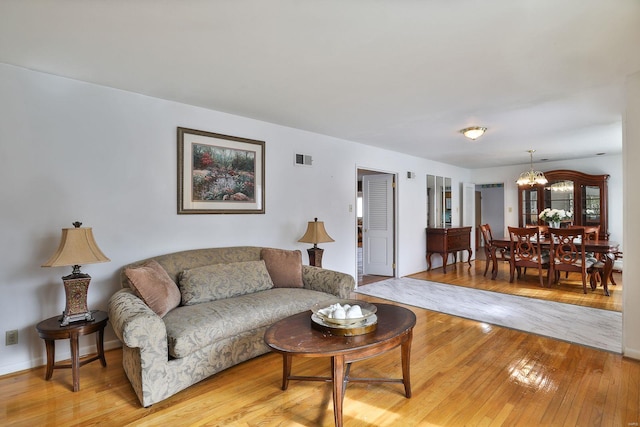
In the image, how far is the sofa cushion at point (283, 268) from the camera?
3.38m

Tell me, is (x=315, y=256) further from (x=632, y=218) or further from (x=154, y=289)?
(x=632, y=218)

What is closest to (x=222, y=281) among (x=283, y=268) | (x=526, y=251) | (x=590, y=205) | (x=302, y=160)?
(x=283, y=268)

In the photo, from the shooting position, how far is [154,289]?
2445mm

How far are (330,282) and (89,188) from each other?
230cm

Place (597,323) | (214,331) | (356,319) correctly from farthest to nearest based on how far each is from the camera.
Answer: (597,323) < (214,331) < (356,319)

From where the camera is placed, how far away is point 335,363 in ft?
5.72

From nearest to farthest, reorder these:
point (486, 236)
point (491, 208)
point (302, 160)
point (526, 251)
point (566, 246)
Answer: point (302, 160) → point (566, 246) → point (526, 251) → point (486, 236) → point (491, 208)

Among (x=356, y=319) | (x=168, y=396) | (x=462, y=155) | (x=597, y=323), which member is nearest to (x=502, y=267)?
(x=462, y=155)

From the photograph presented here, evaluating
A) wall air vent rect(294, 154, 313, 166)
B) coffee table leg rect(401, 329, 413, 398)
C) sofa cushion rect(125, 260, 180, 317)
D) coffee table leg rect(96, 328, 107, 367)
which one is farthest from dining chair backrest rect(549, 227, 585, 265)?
coffee table leg rect(96, 328, 107, 367)

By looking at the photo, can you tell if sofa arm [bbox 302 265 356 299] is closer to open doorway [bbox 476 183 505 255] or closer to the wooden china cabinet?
the wooden china cabinet

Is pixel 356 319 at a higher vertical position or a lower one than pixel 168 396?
higher

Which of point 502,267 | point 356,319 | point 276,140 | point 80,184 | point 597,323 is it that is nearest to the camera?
point 356,319

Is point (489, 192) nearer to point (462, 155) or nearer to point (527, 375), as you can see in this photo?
point (462, 155)

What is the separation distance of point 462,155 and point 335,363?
5474 millimetres
